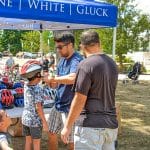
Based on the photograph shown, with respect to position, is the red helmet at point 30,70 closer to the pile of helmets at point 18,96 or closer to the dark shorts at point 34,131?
the dark shorts at point 34,131

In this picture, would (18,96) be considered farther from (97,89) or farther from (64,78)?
(97,89)

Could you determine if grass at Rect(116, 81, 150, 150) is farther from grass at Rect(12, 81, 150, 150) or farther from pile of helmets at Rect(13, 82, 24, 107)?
pile of helmets at Rect(13, 82, 24, 107)

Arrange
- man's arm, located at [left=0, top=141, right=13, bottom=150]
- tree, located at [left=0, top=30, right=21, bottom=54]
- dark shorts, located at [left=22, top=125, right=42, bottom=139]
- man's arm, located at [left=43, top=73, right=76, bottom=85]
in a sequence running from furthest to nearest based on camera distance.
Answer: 1. tree, located at [left=0, top=30, right=21, bottom=54]
2. dark shorts, located at [left=22, top=125, right=42, bottom=139]
3. man's arm, located at [left=43, top=73, right=76, bottom=85]
4. man's arm, located at [left=0, top=141, right=13, bottom=150]

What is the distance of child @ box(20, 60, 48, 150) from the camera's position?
17.3 ft

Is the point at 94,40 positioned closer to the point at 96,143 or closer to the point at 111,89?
the point at 111,89

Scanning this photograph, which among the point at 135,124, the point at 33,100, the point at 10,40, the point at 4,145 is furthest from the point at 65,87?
the point at 10,40

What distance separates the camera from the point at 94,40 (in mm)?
4129

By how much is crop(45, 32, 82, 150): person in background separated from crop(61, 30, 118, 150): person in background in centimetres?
89

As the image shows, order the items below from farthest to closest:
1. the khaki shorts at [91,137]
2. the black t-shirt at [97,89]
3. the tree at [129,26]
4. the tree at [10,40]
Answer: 1. the tree at [10,40]
2. the tree at [129,26]
3. the khaki shorts at [91,137]
4. the black t-shirt at [97,89]

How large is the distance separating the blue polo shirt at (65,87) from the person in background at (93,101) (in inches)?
38.2

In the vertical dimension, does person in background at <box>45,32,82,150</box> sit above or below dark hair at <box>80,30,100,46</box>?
below

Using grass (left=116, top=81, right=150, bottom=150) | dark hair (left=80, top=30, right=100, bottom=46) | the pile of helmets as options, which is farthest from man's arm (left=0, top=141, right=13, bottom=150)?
grass (left=116, top=81, right=150, bottom=150)

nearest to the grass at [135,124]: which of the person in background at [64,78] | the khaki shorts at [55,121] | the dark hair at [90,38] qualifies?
the khaki shorts at [55,121]

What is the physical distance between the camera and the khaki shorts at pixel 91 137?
4113 mm
